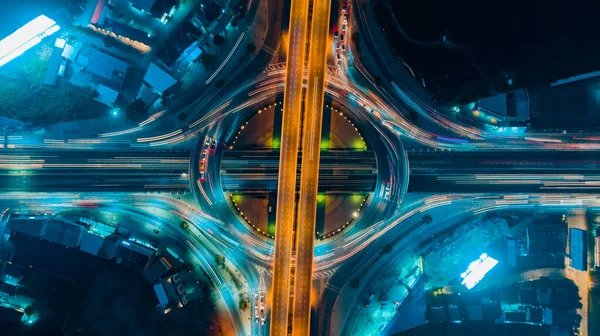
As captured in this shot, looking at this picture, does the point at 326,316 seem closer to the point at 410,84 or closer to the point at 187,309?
the point at 187,309

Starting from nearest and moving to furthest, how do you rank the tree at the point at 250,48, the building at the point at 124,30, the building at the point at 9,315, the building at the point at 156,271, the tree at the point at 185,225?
the building at the point at 9,315 → the building at the point at 156,271 → the building at the point at 124,30 → the tree at the point at 185,225 → the tree at the point at 250,48

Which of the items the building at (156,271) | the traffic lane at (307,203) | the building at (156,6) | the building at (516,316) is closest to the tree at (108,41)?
the building at (156,6)

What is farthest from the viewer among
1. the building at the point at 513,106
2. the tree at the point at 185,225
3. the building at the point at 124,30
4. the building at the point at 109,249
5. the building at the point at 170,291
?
the building at the point at 513,106

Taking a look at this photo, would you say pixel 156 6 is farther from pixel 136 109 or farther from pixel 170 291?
pixel 170 291

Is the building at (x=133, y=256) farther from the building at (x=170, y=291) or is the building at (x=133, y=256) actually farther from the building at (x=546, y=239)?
the building at (x=546, y=239)

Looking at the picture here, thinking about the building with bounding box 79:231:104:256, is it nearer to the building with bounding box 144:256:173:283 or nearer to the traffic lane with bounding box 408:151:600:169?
the building with bounding box 144:256:173:283

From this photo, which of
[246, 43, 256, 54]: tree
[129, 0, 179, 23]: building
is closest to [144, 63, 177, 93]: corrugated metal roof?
[129, 0, 179, 23]: building
